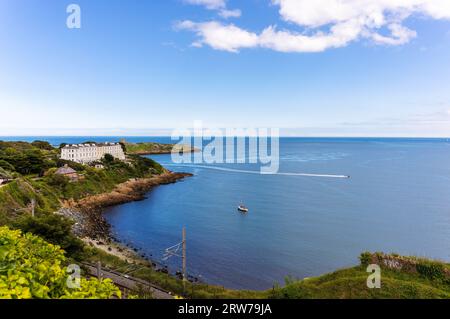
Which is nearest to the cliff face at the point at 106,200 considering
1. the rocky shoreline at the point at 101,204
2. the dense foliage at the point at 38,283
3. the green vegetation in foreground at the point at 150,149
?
the rocky shoreline at the point at 101,204

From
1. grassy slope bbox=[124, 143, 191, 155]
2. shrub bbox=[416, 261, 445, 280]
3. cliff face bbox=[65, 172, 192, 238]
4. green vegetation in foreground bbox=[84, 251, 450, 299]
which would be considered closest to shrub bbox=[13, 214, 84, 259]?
green vegetation in foreground bbox=[84, 251, 450, 299]

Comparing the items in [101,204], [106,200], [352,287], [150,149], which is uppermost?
[150,149]

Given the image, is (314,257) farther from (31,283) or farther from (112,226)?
(31,283)

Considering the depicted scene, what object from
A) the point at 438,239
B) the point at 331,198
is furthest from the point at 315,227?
the point at 331,198

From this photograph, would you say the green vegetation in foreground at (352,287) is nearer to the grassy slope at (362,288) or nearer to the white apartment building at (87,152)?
A: the grassy slope at (362,288)

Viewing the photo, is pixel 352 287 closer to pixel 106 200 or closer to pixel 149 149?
pixel 106 200

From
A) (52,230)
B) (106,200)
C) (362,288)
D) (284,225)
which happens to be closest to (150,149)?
(106,200)
